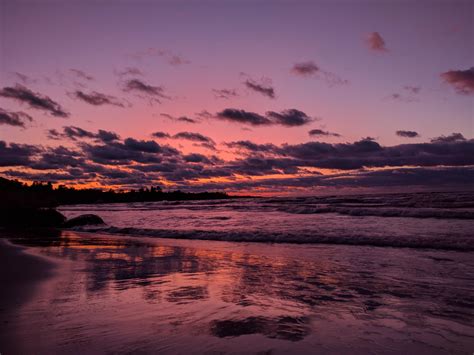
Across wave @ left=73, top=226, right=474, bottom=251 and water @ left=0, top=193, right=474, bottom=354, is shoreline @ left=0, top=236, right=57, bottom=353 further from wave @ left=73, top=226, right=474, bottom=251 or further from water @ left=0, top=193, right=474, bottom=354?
wave @ left=73, top=226, right=474, bottom=251

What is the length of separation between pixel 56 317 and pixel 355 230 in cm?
1393

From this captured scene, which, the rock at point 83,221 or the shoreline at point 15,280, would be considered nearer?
the shoreline at point 15,280

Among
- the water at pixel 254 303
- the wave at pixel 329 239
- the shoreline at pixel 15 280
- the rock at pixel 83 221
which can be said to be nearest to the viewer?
the water at pixel 254 303

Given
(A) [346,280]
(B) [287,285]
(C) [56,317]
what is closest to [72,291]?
(C) [56,317]

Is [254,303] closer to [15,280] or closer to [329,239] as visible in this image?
[15,280]

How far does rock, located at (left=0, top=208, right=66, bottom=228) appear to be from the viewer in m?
23.9

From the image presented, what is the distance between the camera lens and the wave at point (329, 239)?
484 inches

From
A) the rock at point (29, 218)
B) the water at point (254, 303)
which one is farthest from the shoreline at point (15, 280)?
the rock at point (29, 218)

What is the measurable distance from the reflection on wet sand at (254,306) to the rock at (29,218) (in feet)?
55.3

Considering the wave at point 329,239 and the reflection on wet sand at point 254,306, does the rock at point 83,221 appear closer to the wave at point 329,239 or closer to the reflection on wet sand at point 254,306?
the wave at point 329,239

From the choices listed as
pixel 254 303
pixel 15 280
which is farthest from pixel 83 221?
pixel 254 303

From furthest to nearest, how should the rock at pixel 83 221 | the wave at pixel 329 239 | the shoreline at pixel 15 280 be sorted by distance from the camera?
the rock at pixel 83 221
the wave at pixel 329 239
the shoreline at pixel 15 280

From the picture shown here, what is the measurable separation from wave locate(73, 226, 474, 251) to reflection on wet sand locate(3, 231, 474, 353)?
8.23 ft

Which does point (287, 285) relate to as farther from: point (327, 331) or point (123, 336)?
point (123, 336)
